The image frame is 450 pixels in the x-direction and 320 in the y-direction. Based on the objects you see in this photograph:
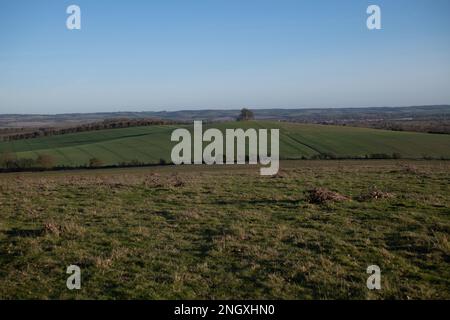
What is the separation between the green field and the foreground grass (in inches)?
1397

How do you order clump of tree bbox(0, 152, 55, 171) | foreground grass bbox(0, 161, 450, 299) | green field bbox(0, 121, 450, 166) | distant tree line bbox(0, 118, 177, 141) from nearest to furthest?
foreground grass bbox(0, 161, 450, 299), clump of tree bbox(0, 152, 55, 171), green field bbox(0, 121, 450, 166), distant tree line bbox(0, 118, 177, 141)

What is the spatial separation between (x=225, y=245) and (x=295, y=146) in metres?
52.2

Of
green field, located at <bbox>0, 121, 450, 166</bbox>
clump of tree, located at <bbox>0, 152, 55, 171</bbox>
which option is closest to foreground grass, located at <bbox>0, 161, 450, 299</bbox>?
clump of tree, located at <bbox>0, 152, 55, 171</bbox>

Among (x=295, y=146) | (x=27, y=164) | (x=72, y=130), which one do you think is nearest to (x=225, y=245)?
(x=27, y=164)

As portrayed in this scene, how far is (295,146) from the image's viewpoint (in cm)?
6109

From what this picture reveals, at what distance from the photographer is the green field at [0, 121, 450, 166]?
53.5 metres

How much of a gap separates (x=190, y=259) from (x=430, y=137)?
67.1 meters

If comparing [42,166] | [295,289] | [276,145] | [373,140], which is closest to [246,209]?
[295,289]

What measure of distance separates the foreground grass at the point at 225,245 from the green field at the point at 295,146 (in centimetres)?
3548

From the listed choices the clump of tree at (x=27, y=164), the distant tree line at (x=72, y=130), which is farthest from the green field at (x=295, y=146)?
the distant tree line at (x=72, y=130)

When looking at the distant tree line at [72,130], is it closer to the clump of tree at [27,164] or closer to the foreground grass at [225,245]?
the clump of tree at [27,164]

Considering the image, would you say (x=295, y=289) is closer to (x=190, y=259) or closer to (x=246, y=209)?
(x=190, y=259)

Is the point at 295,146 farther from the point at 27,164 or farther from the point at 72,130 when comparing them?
the point at 72,130

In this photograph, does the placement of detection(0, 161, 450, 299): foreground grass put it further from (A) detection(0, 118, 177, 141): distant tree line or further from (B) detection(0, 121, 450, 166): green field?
(A) detection(0, 118, 177, 141): distant tree line
